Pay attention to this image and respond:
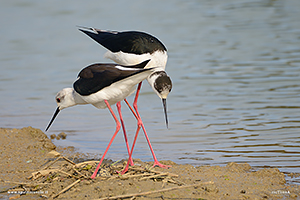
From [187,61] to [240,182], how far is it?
27.2 ft

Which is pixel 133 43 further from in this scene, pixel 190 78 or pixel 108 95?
pixel 190 78

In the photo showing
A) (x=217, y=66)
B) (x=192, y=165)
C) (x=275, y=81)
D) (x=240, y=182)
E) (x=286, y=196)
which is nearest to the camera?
(x=286, y=196)

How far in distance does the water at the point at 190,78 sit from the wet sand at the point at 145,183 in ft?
1.72

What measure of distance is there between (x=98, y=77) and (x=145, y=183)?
1398 millimetres

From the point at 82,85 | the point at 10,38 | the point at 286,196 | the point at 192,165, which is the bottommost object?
the point at 10,38

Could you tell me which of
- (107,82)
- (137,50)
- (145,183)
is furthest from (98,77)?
(145,183)

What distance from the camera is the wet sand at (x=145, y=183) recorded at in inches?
180

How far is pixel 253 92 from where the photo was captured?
32.3 ft

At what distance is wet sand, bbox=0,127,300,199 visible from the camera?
15.0 feet

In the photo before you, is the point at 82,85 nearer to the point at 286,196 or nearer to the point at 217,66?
the point at 286,196

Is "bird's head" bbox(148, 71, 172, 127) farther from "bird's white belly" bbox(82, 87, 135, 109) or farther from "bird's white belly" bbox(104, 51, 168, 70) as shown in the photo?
"bird's white belly" bbox(104, 51, 168, 70)

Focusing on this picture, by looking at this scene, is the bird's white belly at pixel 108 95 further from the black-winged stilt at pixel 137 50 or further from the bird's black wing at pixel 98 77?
the black-winged stilt at pixel 137 50

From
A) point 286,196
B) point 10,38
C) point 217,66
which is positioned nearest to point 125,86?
point 286,196

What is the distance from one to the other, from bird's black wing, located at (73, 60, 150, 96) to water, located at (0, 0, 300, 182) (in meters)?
1.55
